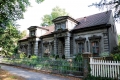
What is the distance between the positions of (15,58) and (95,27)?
1334 centimetres

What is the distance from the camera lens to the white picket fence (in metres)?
8.50

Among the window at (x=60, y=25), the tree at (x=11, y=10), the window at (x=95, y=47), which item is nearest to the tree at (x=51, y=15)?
the window at (x=60, y=25)

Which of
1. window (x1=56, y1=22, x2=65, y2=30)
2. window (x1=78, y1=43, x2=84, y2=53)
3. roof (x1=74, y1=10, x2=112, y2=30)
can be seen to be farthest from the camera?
window (x1=56, y1=22, x2=65, y2=30)

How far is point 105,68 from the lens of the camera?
8945 millimetres

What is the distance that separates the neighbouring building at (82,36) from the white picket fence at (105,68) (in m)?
7.69

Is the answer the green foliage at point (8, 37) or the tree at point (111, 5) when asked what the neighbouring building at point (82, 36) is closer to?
the tree at point (111, 5)

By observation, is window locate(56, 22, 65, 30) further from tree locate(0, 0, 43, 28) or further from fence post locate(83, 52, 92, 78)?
fence post locate(83, 52, 92, 78)

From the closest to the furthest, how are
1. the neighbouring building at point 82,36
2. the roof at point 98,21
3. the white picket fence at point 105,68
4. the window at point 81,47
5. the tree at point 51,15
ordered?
the white picket fence at point 105,68 → the neighbouring building at point 82,36 → the roof at point 98,21 → the window at point 81,47 → the tree at point 51,15

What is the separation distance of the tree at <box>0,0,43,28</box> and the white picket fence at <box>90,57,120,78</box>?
722 centimetres

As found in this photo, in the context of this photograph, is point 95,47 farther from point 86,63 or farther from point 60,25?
point 86,63

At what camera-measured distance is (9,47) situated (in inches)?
460

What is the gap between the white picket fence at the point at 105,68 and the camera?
335 inches

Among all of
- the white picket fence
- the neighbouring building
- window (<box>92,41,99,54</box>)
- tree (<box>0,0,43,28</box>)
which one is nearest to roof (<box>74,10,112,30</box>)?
the neighbouring building

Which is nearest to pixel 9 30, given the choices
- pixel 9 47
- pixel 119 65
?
pixel 9 47
